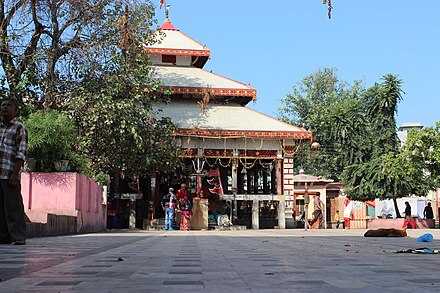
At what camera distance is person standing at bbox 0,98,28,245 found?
7.68 metres

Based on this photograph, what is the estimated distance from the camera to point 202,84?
1244 inches

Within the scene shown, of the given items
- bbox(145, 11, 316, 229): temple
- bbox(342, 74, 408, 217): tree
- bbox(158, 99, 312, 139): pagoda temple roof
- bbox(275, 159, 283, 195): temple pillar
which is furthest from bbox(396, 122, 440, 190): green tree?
bbox(275, 159, 283, 195): temple pillar

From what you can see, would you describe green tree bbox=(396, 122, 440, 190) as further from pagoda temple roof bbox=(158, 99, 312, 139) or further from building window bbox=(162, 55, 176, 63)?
→ building window bbox=(162, 55, 176, 63)

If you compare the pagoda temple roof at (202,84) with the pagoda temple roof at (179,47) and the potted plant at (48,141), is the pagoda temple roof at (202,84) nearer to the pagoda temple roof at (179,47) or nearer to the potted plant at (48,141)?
the pagoda temple roof at (179,47)

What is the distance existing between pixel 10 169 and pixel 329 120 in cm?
4281

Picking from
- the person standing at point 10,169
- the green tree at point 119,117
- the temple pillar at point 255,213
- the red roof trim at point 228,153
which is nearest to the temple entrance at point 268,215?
the temple pillar at point 255,213

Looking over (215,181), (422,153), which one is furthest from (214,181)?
(422,153)

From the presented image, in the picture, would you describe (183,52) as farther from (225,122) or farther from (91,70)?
(91,70)

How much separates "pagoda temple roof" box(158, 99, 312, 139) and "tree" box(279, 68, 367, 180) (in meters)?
3.32

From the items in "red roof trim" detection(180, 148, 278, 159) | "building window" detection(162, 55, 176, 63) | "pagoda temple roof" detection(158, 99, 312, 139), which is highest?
"building window" detection(162, 55, 176, 63)

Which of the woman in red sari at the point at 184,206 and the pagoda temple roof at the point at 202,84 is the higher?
the pagoda temple roof at the point at 202,84

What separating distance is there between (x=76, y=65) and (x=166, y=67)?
43.3ft

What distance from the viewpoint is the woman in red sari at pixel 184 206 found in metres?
24.0

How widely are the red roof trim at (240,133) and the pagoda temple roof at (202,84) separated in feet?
8.24
